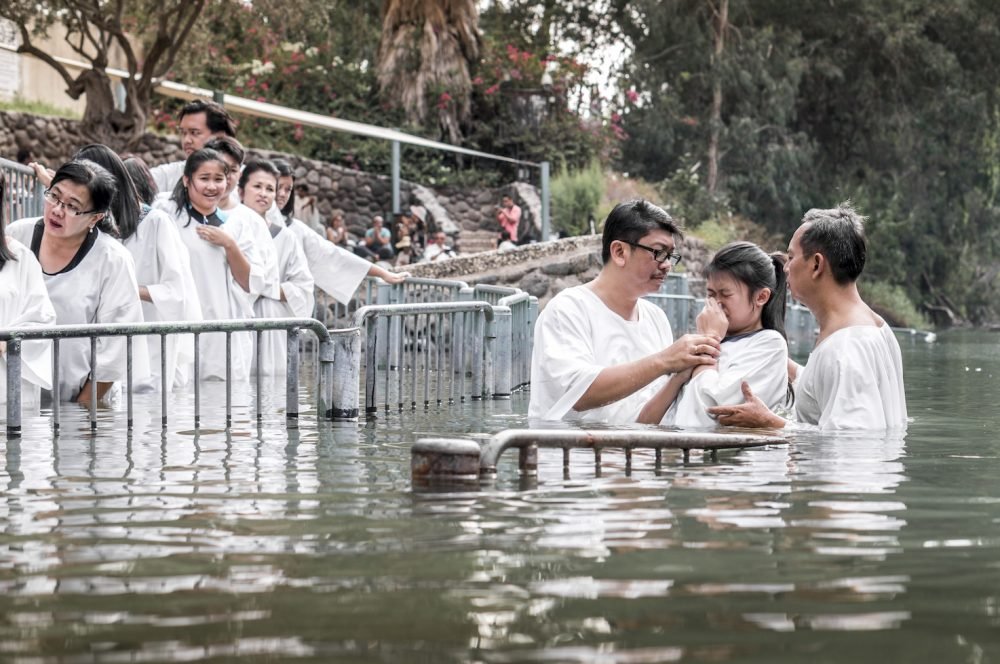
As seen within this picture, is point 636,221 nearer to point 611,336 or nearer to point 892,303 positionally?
point 611,336

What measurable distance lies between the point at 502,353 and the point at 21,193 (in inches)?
174

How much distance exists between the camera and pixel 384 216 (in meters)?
34.2

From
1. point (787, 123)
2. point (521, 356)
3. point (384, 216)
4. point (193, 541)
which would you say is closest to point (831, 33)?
point (787, 123)

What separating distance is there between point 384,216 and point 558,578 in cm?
3001

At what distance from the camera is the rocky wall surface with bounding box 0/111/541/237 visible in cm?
3050

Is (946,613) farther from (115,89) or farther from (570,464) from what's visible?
(115,89)

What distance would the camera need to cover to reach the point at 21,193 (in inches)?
541

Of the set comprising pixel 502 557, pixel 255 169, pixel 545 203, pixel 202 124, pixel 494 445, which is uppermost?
pixel 545 203

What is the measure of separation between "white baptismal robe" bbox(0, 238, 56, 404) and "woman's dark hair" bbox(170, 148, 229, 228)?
2476 millimetres

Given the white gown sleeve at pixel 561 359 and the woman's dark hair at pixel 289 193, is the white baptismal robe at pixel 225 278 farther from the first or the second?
the white gown sleeve at pixel 561 359

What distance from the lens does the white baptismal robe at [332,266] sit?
13711mm

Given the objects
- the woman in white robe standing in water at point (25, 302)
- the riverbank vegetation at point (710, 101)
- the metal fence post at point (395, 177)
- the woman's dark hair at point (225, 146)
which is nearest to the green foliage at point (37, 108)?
the riverbank vegetation at point (710, 101)

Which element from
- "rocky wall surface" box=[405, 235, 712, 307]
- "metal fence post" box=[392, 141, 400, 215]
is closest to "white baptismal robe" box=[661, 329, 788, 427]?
"rocky wall surface" box=[405, 235, 712, 307]

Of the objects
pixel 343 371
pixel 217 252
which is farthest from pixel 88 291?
pixel 217 252
